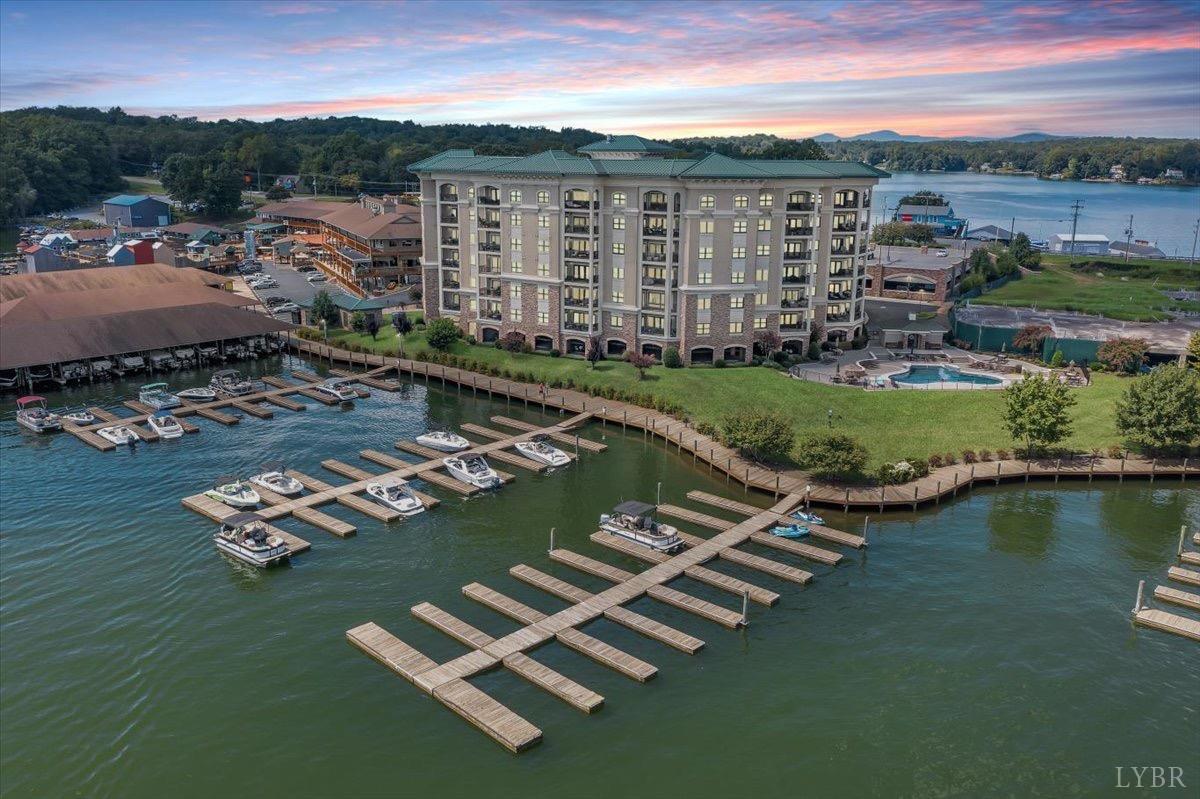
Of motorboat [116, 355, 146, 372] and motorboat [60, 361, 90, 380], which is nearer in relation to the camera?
motorboat [60, 361, 90, 380]

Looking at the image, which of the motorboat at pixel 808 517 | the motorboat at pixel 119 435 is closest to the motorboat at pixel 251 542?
the motorboat at pixel 119 435

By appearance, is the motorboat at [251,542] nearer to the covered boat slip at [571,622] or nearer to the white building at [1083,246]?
the covered boat slip at [571,622]

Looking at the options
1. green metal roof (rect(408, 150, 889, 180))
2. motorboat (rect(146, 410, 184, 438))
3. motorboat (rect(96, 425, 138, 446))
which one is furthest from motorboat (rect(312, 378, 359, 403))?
green metal roof (rect(408, 150, 889, 180))

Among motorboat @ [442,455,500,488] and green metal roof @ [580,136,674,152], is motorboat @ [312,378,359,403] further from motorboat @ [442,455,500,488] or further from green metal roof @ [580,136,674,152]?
green metal roof @ [580,136,674,152]

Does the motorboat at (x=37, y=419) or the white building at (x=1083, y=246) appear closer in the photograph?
the motorboat at (x=37, y=419)

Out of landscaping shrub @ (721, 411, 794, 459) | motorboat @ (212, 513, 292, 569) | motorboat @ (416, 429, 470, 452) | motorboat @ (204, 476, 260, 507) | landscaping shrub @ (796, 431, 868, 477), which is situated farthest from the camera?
motorboat @ (416, 429, 470, 452)

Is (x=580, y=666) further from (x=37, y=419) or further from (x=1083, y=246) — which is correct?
(x=1083, y=246)
